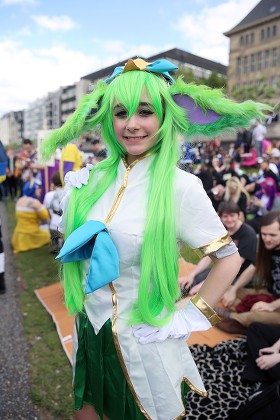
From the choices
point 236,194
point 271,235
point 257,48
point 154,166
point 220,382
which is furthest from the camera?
point 257,48

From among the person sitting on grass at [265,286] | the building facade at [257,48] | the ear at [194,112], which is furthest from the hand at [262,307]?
the building facade at [257,48]

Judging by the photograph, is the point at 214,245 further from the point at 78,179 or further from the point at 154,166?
the point at 78,179

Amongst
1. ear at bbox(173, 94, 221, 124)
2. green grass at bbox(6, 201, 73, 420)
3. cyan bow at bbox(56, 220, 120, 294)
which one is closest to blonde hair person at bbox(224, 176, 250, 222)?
green grass at bbox(6, 201, 73, 420)

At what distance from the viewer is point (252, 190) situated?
714 centimetres

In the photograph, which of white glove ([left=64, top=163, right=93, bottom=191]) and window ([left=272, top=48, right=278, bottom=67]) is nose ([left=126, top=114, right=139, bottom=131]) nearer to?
white glove ([left=64, top=163, right=93, bottom=191])

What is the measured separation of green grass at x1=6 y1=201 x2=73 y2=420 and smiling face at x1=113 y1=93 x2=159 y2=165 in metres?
1.84

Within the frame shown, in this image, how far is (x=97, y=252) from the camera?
124 centimetres

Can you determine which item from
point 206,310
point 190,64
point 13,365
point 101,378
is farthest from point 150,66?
point 190,64

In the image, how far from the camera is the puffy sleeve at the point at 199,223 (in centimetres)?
124

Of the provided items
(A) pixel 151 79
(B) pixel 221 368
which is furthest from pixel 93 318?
(B) pixel 221 368

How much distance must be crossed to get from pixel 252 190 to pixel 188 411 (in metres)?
5.53

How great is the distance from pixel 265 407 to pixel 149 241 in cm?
126

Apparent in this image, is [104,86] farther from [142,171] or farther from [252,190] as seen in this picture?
[252,190]

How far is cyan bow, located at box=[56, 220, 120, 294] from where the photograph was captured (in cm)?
123
